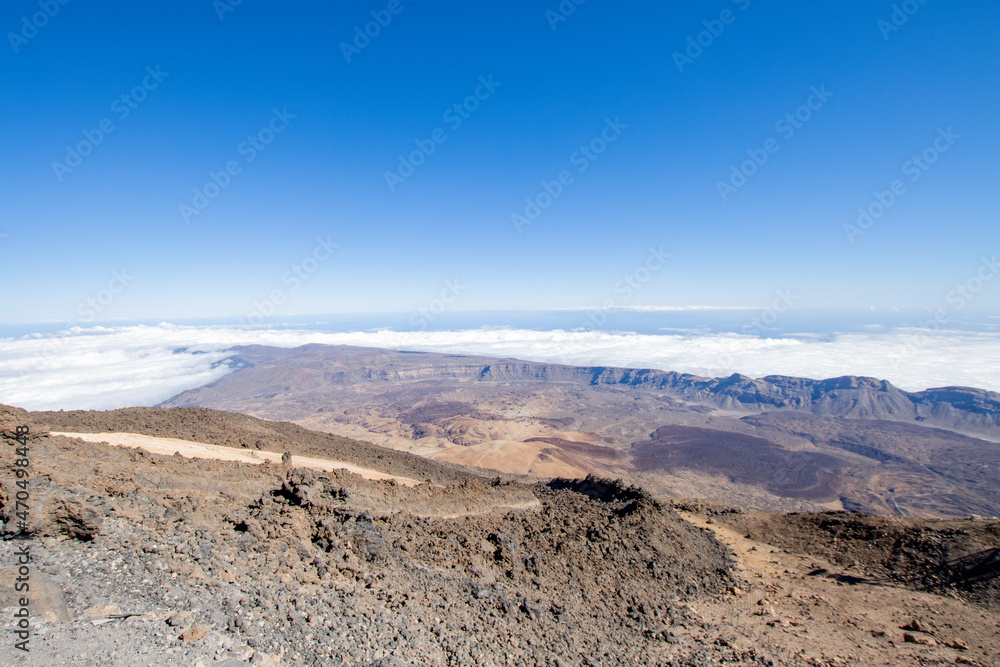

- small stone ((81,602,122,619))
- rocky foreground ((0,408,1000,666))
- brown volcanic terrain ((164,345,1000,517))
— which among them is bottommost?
brown volcanic terrain ((164,345,1000,517))

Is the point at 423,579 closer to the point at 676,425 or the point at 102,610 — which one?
the point at 102,610

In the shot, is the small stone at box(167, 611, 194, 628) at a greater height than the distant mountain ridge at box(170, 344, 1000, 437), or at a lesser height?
greater

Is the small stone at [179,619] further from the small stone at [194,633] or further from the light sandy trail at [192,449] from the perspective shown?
the light sandy trail at [192,449]

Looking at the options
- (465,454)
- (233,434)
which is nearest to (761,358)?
(465,454)

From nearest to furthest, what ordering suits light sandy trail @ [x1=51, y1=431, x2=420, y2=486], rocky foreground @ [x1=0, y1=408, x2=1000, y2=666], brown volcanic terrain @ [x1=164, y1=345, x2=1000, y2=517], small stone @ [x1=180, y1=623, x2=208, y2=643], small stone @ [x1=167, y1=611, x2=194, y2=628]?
Answer: 1. small stone @ [x1=180, y1=623, x2=208, y2=643]
2. small stone @ [x1=167, y1=611, x2=194, y2=628]
3. rocky foreground @ [x1=0, y1=408, x2=1000, y2=666]
4. light sandy trail @ [x1=51, y1=431, x2=420, y2=486]
5. brown volcanic terrain @ [x1=164, y1=345, x2=1000, y2=517]

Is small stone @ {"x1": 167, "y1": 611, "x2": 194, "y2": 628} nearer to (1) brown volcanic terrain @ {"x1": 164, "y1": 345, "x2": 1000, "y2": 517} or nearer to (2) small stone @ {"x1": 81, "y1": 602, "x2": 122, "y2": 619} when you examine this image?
(2) small stone @ {"x1": 81, "y1": 602, "x2": 122, "y2": 619}

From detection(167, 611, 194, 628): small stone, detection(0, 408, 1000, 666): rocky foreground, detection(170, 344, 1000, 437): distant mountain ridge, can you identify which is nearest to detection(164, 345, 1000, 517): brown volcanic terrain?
detection(170, 344, 1000, 437): distant mountain ridge

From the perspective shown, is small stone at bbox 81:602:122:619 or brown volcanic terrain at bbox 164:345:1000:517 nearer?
small stone at bbox 81:602:122:619
